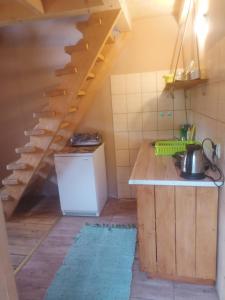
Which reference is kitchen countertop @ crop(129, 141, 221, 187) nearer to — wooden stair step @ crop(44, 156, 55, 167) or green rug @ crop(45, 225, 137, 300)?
green rug @ crop(45, 225, 137, 300)

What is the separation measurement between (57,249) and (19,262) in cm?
34

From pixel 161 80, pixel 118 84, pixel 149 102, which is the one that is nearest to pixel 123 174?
pixel 149 102

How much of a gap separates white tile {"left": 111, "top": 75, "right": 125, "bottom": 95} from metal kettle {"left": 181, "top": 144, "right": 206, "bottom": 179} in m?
1.58

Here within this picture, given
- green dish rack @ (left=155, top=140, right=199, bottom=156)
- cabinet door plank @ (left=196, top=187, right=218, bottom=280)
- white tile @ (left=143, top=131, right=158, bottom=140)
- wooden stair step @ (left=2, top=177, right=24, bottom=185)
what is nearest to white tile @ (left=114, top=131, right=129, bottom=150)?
white tile @ (left=143, top=131, right=158, bottom=140)

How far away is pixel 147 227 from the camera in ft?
5.42

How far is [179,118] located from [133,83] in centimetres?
72

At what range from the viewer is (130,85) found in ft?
9.29

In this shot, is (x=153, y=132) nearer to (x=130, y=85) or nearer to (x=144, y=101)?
(x=144, y=101)

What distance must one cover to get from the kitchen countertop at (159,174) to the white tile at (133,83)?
1.06 m

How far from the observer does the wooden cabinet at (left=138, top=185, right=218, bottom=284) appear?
1527mm

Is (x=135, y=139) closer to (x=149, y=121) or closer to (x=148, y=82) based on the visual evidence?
(x=149, y=121)

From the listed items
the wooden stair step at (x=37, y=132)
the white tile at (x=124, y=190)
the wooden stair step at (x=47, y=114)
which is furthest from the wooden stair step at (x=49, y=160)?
the white tile at (x=124, y=190)

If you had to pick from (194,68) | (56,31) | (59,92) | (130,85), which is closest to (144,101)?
(130,85)

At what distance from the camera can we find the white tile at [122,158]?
119 inches
